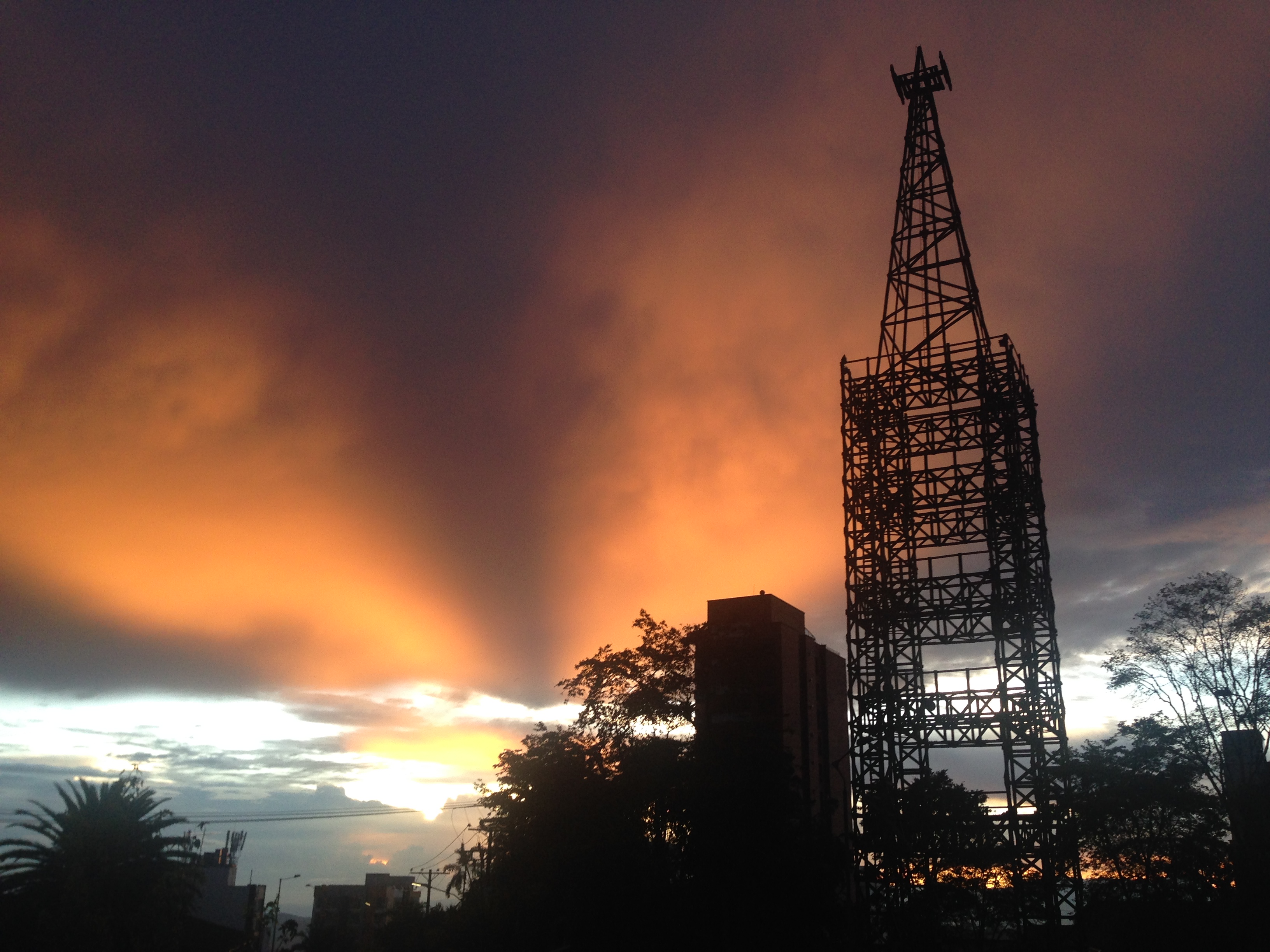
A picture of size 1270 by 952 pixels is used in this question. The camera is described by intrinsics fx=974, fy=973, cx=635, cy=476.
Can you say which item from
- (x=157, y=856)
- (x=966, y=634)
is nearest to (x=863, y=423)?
(x=966, y=634)

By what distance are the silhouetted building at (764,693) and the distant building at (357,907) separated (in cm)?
4420

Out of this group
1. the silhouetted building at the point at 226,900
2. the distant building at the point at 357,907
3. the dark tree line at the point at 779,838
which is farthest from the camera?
the silhouetted building at the point at 226,900

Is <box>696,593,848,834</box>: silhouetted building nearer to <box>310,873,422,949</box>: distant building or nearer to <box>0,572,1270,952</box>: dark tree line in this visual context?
<box>0,572,1270,952</box>: dark tree line

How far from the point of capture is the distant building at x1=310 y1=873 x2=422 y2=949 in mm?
80688

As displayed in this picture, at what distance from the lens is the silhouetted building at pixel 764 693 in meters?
42.8

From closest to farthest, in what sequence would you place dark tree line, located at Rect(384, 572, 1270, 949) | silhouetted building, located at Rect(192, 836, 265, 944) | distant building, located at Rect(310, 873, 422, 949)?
dark tree line, located at Rect(384, 572, 1270, 949) < distant building, located at Rect(310, 873, 422, 949) < silhouetted building, located at Rect(192, 836, 265, 944)

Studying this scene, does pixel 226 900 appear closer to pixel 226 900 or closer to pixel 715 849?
pixel 226 900

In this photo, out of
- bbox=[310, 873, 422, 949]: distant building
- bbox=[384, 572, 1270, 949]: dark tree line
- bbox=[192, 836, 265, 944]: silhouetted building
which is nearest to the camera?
bbox=[384, 572, 1270, 949]: dark tree line

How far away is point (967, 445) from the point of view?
139 feet

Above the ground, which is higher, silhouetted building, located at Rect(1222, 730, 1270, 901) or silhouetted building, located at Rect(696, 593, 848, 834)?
silhouetted building, located at Rect(696, 593, 848, 834)

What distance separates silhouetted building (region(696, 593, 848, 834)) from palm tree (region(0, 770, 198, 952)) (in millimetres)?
24496

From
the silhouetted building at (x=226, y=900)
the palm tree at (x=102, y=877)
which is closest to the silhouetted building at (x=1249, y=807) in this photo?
the palm tree at (x=102, y=877)

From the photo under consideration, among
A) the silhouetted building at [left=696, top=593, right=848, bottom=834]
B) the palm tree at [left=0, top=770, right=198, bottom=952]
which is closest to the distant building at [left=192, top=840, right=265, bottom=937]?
the palm tree at [left=0, top=770, right=198, bottom=952]

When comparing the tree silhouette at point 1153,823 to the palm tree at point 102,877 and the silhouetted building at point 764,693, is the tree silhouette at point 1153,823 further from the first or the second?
the palm tree at point 102,877
